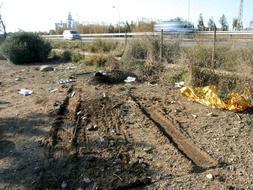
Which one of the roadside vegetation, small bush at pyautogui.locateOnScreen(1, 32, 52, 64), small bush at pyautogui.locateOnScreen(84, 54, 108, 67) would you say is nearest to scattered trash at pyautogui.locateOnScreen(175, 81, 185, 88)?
the roadside vegetation

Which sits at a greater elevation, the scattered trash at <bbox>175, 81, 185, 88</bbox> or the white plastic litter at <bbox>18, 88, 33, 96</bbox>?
the scattered trash at <bbox>175, 81, 185, 88</bbox>

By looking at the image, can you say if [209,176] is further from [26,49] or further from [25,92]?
[26,49]

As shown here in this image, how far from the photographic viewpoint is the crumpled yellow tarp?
7.59 metres

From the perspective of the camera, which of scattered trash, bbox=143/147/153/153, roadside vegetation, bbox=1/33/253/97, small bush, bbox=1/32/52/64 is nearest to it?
scattered trash, bbox=143/147/153/153

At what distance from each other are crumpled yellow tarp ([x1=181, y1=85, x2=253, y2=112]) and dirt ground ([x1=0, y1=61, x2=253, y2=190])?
181 mm

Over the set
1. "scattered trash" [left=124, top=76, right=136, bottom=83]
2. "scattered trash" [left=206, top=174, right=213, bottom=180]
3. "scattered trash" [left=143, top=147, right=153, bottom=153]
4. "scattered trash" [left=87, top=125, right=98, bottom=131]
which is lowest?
"scattered trash" [left=206, top=174, right=213, bottom=180]

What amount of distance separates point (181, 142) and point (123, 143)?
3.24 ft

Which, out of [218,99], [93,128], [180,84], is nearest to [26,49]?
[180,84]

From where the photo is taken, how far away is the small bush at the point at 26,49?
1929 cm

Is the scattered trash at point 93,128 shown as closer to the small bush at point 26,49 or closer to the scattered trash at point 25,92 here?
the scattered trash at point 25,92

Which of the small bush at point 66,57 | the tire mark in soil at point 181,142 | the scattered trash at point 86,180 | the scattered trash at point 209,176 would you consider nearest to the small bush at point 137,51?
the small bush at point 66,57

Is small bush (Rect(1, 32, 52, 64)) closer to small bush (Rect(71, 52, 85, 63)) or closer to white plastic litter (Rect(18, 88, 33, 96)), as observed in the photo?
small bush (Rect(71, 52, 85, 63))

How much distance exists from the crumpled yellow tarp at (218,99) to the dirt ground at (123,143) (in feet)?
0.59

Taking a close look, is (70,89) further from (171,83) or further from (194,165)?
(194,165)
